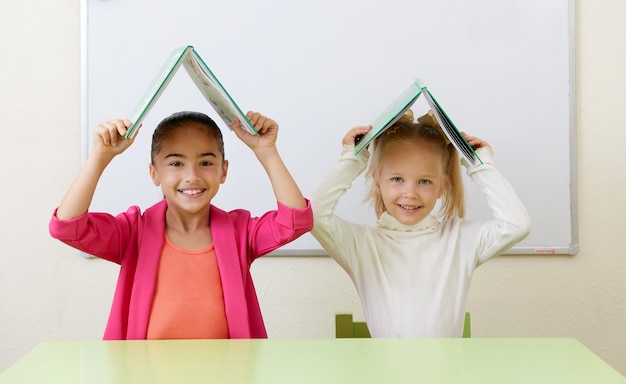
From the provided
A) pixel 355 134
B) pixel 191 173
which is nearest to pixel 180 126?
pixel 191 173

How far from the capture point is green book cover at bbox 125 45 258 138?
47.9 inches

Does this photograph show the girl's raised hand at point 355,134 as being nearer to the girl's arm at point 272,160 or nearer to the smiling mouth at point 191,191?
the girl's arm at point 272,160

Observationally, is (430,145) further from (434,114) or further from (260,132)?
(260,132)

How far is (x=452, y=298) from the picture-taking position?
4.91 feet

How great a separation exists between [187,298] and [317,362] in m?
0.39

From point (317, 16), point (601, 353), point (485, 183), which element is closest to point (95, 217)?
point (485, 183)

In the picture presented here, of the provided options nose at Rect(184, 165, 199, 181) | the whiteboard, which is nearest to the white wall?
the whiteboard

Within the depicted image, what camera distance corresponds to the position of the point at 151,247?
1.41 meters

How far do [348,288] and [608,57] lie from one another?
1017mm

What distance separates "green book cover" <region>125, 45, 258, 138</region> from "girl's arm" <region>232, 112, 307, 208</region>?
2 cm

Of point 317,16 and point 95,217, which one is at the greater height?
point 317,16

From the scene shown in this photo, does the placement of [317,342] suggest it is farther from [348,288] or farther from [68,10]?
[68,10]

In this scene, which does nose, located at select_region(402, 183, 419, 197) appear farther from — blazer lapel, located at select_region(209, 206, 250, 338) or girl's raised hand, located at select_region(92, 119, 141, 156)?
girl's raised hand, located at select_region(92, 119, 141, 156)

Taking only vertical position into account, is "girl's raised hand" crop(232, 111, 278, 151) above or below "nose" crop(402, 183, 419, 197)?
above
